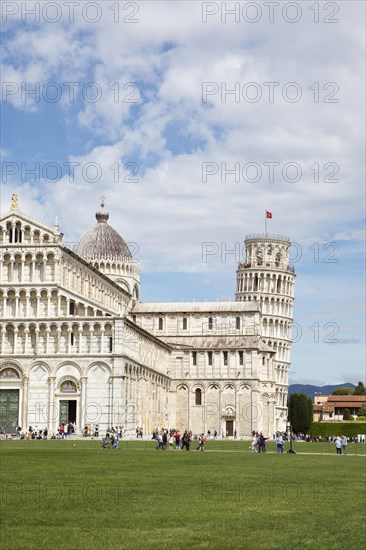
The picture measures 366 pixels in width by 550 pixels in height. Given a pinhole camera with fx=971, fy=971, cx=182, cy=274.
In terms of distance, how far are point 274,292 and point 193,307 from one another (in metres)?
28.4

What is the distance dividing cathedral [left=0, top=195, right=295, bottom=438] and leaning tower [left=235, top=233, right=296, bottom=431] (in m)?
2.16

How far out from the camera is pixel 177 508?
25812 mm

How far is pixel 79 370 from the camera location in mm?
90438

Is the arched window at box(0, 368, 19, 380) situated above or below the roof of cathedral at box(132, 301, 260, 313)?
below

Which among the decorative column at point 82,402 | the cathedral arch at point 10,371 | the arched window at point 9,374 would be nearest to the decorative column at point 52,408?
the decorative column at point 82,402

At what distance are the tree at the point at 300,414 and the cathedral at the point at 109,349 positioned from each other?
97.7 inches

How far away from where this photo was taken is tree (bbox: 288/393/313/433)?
150125 millimetres

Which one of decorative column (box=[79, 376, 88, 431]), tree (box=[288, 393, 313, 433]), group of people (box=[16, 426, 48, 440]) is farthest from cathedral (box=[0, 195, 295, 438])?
tree (box=[288, 393, 313, 433])

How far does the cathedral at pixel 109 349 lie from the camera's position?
90.4 m

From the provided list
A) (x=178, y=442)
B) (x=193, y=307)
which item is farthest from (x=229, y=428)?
(x=178, y=442)

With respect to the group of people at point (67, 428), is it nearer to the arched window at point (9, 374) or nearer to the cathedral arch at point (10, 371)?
the cathedral arch at point (10, 371)

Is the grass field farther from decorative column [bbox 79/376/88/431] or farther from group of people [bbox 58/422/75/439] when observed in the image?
decorative column [bbox 79/376/88/431]

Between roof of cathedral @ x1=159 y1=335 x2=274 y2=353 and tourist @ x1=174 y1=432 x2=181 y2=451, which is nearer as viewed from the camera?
tourist @ x1=174 y1=432 x2=181 y2=451

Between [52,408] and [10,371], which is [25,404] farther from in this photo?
[10,371]
